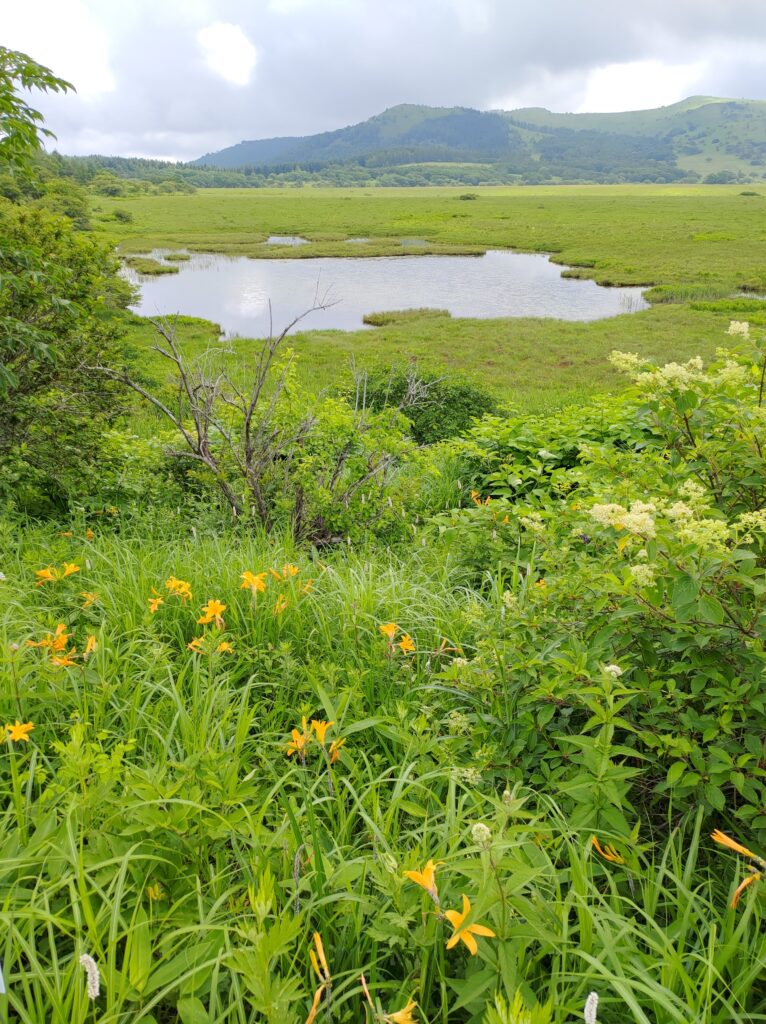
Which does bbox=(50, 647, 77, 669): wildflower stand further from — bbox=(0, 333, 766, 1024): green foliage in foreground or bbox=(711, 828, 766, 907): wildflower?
bbox=(711, 828, 766, 907): wildflower

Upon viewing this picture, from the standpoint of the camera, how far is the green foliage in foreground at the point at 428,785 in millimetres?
1356

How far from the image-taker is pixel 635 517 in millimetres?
1714

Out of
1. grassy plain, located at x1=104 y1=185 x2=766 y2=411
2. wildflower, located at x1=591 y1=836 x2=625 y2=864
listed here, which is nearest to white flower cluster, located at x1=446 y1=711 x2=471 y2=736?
wildflower, located at x1=591 y1=836 x2=625 y2=864

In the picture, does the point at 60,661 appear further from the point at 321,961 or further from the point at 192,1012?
the point at 321,961

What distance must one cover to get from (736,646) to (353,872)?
4.18ft

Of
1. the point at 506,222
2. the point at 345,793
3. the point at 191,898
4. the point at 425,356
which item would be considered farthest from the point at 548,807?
the point at 506,222

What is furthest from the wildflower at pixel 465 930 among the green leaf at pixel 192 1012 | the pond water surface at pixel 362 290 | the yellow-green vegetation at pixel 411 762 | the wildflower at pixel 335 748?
the pond water surface at pixel 362 290

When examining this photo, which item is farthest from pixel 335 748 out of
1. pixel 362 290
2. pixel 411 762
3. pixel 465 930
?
pixel 362 290

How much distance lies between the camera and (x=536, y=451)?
659 centimetres

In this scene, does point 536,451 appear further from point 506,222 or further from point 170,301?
point 506,222

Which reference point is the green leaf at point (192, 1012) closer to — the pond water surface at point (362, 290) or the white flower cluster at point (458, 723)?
the white flower cluster at point (458, 723)

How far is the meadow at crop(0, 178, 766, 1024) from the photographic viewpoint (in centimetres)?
136

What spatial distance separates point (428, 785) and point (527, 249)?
166 ft

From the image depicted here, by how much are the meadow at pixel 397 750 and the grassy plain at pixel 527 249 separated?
3.42 meters
